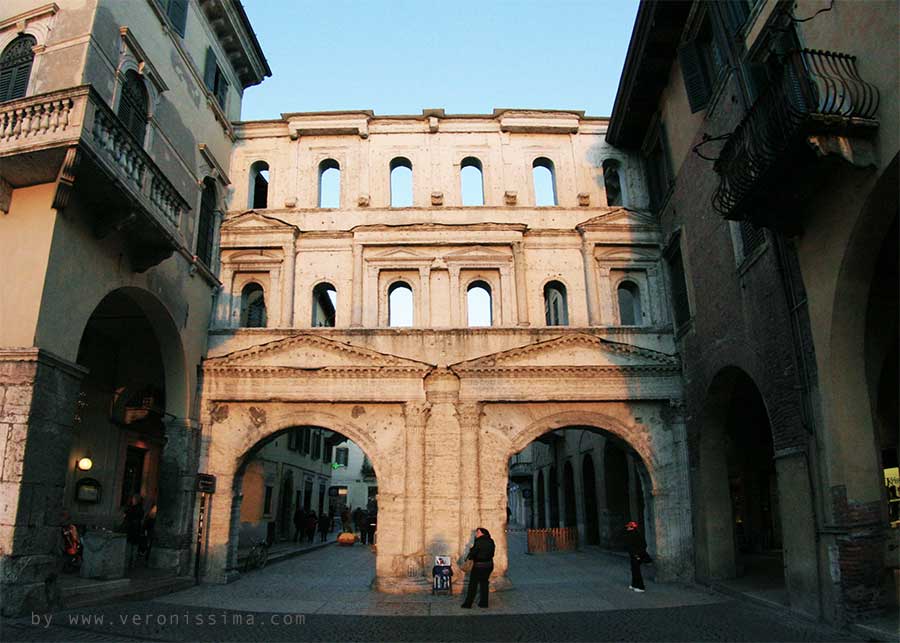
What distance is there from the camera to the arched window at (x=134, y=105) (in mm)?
12859

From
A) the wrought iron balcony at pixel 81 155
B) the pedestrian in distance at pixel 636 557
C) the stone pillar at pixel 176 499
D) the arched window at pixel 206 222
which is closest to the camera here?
the wrought iron balcony at pixel 81 155

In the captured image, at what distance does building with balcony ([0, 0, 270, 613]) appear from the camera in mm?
9766

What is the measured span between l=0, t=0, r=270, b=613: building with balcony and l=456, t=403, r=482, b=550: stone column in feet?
21.7

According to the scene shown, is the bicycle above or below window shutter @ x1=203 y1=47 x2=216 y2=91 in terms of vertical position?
below

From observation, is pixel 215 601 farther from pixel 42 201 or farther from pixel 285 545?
pixel 285 545

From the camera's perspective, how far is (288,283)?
56.1ft

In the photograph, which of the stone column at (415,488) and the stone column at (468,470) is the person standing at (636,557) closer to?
the stone column at (468,470)

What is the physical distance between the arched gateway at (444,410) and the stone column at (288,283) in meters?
0.88

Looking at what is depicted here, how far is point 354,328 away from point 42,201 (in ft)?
25.1

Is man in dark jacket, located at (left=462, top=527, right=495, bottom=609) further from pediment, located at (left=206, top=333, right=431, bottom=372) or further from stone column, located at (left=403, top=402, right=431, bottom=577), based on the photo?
pediment, located at (left=206, top=333, right=431, bottom=372)

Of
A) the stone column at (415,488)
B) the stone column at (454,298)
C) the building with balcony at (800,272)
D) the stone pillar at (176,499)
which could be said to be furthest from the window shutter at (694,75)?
the stone pillar at (176,499)

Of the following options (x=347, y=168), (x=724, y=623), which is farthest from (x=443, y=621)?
(x=347, y=168)

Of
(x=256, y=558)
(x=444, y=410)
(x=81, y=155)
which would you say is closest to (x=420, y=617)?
(x=444, y=410)

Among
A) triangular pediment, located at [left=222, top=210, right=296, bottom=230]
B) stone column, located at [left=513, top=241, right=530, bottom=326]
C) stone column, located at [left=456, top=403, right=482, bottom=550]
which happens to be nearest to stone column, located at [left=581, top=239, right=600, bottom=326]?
stone column, located at [left=513, top=241, right=530, bottom=326]
